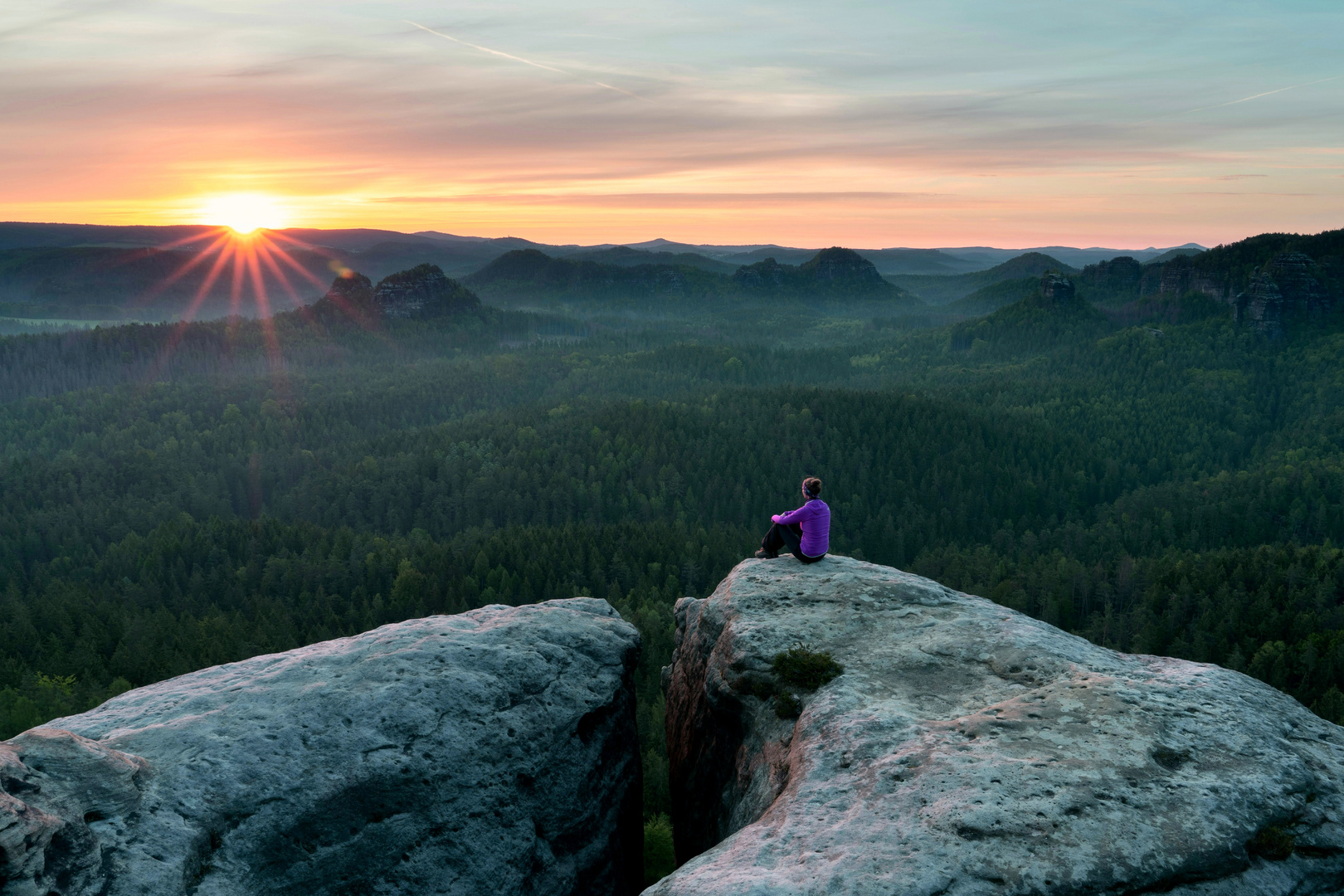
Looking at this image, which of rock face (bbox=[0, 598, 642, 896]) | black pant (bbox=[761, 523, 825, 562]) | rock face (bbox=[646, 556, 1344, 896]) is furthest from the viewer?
black pant (bbox=[761, 523, 825, 562])

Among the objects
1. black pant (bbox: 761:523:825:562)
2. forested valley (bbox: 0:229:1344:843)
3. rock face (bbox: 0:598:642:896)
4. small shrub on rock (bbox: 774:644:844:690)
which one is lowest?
forested valley (bbox: 0:229:1344:843)

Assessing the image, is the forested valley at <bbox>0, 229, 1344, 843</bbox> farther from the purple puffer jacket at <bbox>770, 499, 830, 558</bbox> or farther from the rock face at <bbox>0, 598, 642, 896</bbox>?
the rock face at <bbox>0, 598, 642, 896</bbox>

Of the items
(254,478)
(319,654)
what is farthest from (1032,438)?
(319,654)

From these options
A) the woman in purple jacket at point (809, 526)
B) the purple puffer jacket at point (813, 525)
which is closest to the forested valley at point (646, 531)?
the woman in purple jacket at point (809, 526)

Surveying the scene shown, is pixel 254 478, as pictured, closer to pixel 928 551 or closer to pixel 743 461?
pixel 743 461

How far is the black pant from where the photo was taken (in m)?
26.1

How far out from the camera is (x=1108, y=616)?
95312 mm

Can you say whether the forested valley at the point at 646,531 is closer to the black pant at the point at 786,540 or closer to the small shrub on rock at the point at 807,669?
the black pant at the point at 786,540

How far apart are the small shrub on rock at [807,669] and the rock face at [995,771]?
1.31ft

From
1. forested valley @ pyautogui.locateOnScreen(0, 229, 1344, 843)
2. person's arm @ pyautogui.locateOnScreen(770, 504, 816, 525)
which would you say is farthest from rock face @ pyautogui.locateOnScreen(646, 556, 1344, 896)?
forested valley @ pyautogui.locateOnScreen(0, 229, 1344, 843)

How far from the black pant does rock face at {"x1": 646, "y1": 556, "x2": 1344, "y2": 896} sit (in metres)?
3.77

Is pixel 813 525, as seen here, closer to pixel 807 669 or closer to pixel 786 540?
pixel 786 540

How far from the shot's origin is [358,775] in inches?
684

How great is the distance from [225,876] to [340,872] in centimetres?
231
